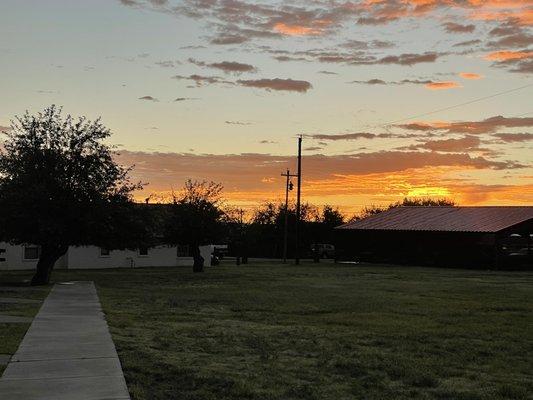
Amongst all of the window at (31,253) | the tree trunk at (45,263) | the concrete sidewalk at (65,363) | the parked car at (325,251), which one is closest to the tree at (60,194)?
the tree trunk at (45,263)

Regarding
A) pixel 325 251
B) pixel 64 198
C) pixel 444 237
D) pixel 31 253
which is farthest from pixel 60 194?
pixel 325 251

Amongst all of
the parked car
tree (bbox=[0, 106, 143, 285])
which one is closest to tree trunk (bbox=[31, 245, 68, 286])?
tree (bbox=[0, 106, 143, 285])

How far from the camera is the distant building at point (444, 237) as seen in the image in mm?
52188

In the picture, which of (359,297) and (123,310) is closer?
(123,310)

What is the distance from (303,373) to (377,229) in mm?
53632

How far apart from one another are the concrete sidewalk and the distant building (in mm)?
42921

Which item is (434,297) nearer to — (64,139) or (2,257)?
(64,139)

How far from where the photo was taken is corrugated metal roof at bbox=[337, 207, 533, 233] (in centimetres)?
5406

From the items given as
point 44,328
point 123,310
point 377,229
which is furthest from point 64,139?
point 377,229

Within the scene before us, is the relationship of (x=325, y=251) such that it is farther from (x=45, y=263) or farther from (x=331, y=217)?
(x=45, y=263)

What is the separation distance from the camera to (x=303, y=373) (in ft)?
31.5

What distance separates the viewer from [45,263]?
28.9m

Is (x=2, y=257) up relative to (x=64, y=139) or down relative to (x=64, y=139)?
down

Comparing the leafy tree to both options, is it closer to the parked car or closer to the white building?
the parked car
